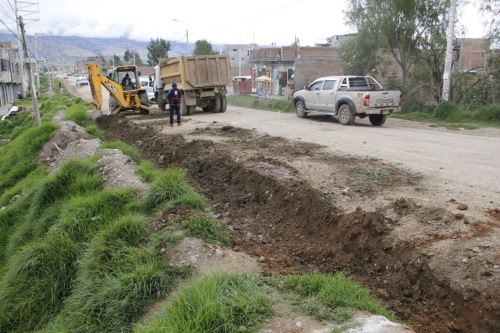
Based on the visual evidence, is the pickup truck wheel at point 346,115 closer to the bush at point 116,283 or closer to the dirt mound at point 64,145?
the dirt mound at point 64,145

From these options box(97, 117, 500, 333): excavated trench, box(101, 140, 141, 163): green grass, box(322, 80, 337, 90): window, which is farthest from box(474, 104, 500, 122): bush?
box(101, 140, 141, 163): green grass

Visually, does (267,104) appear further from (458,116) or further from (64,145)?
(64,145)

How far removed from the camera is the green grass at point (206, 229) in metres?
5.59

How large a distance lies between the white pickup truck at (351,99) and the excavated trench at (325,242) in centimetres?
769

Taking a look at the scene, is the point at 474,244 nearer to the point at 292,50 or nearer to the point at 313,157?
the point at 313,157

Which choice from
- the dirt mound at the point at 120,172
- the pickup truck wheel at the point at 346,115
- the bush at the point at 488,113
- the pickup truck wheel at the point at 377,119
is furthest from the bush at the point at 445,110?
the dirt mound at the point at 120,172

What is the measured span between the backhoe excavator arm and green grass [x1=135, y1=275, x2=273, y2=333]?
721 inches

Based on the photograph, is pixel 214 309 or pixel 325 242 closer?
pixel 214 309

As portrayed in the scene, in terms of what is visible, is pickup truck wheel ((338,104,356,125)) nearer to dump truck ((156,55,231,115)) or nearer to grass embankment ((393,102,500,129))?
grass embankment ((393,102,500,129))

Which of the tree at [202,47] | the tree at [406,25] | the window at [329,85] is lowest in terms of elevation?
the window at [329,85]

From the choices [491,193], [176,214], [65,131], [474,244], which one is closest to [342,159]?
[491,193]

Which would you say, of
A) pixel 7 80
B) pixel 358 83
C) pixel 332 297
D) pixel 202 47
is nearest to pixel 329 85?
pixel 358 83

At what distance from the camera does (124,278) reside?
490 centimetres

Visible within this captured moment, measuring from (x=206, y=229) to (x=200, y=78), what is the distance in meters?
15.9
